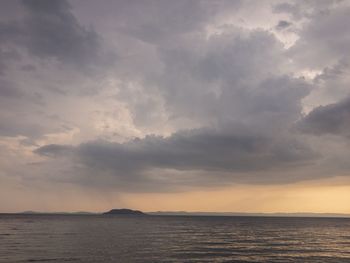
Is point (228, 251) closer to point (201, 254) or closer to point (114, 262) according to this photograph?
point (201, 254)

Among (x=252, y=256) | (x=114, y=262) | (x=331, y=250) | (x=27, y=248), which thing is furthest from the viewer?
(x=331, y=250)

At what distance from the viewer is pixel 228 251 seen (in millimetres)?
63562

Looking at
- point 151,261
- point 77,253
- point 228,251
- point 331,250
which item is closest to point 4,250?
point 77,253

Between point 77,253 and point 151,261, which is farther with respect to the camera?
point 77,253

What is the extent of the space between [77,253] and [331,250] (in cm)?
4573

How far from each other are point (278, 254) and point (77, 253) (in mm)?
32813

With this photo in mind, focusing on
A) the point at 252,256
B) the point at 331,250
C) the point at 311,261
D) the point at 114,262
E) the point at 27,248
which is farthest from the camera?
the point at 331,250

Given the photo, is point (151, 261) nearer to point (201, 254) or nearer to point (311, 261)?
point (201, 254)

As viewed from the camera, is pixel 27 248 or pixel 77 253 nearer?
pixel 77 253

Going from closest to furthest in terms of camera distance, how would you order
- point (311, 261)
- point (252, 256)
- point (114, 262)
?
point (114, 262)
point (311, 261)
point (252, 256)

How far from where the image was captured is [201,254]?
194 ft

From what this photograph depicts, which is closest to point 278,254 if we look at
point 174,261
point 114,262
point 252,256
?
point 252,256

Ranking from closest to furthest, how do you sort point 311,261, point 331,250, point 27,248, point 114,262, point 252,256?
point 114,262 → point 311,261 → point 252,256 → point 27,248 → point 331,250

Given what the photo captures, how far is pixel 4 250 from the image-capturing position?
59812 millimetres
